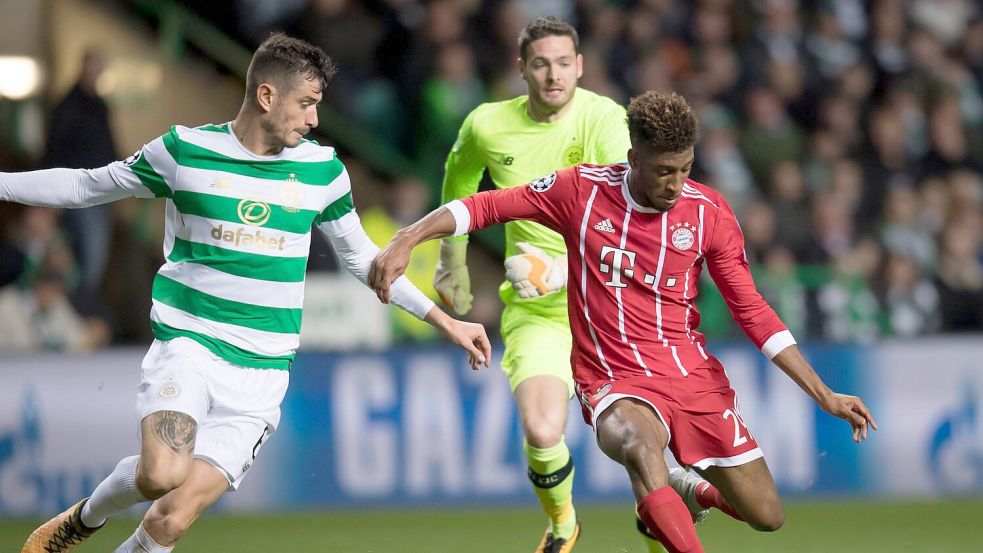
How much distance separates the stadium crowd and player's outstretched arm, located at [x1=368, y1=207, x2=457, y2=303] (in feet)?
17.4

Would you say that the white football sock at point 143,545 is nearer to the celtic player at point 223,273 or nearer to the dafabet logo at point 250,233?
the celtic player at point 223,273

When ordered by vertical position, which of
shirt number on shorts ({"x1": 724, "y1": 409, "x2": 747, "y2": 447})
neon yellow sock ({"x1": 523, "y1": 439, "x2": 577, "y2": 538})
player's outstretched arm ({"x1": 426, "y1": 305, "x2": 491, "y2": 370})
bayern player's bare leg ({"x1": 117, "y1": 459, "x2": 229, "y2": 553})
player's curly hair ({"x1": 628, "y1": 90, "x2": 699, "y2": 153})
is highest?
player's curly hair ({"x1": 628, "y1": 90, "x2": 699, "y2": 153})

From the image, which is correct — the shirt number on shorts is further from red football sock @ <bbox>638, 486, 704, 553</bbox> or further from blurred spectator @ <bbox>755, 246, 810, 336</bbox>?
blurred spectator @ <bbox>755, 246, 810, 336</bbox>

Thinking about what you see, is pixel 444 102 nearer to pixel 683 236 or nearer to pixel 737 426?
pixel 683 236

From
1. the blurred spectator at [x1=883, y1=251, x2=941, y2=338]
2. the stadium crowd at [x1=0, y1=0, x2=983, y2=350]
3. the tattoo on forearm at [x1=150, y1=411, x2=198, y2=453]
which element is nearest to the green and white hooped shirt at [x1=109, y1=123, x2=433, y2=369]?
the tattoo on forearm at [x1=150, y1=411, x2=198, y2=453]

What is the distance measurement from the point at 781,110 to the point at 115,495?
27.9 feet

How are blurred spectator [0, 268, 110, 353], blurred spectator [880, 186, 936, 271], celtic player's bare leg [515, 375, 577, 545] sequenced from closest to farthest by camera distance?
celtic player's bare leg [515, 375, 577, 545] → blurred spectator [0, 268, 110, 353] → blurred spectator [880, 186, 936, 271]

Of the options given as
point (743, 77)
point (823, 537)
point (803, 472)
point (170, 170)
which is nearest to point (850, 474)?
point (803, 472)

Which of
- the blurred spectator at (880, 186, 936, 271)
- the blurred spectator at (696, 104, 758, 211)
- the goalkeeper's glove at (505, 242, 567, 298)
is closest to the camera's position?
the goalkeeper's glove at (505, 242, 567, 298)

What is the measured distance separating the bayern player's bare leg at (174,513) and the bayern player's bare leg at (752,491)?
2.02 m

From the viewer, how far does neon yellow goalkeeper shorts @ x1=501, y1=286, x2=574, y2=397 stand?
688 cm

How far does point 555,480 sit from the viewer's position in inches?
267

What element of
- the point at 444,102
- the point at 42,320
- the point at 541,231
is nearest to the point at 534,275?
the point at 541,231

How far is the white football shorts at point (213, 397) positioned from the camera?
5.49m
